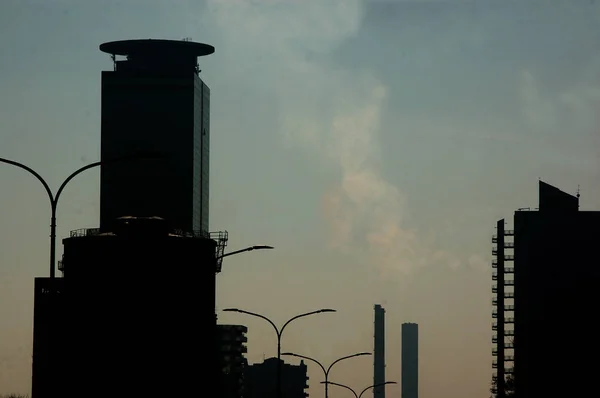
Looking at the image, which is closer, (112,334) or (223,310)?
(223,310)

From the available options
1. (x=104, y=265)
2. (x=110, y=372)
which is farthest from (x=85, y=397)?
(x=104, y=265)

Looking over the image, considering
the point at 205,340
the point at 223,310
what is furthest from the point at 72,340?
the point at 223,310

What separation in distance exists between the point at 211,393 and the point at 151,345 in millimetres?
10205

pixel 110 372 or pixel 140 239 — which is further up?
pixel 140 239

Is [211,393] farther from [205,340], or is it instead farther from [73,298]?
[73,298]

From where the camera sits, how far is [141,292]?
646 ft

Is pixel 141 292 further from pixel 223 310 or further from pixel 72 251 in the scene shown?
pixel 223 310

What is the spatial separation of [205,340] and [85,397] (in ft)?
59.3

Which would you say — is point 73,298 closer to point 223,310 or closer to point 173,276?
point 173,276

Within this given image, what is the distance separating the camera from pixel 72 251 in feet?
648

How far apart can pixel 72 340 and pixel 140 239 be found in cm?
1613

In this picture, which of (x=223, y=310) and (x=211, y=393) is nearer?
(x=223, y=310)

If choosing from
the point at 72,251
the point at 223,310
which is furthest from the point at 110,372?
the point at 223,310

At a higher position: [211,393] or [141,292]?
[141,292]
